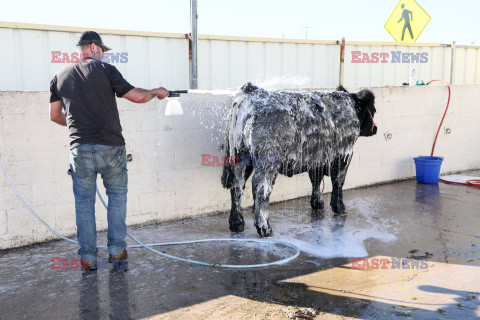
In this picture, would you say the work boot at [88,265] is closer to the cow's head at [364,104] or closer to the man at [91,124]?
the man at [91,124]

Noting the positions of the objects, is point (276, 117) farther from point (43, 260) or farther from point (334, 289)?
point (43, 260)

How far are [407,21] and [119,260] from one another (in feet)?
26.8

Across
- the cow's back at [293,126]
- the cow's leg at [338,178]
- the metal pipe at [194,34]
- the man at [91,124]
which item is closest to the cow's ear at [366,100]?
the cow's back at [293,126]

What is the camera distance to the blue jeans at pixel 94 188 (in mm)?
3760

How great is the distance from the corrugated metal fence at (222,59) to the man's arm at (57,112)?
9.80 feet

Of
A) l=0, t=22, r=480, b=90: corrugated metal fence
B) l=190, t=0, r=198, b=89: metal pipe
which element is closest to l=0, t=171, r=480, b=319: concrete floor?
l=190, t=0, r=198, b=89: metal pipe

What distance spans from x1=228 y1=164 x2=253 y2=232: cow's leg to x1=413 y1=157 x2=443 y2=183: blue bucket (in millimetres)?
3546

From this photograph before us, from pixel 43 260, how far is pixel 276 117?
8.19 ft

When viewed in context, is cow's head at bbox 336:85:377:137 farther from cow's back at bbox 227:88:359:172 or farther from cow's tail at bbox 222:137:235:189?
cow's tail at bbox 222:137:235:189

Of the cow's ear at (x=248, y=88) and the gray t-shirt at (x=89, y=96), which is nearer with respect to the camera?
the gray t-shirt at (x=89, y=96)

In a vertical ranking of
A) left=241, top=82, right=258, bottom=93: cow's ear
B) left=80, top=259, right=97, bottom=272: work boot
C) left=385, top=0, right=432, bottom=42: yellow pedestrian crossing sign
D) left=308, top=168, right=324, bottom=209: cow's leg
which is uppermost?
left=385, top=0, right=432, bottom=42: yellow pedestrian crossing sign

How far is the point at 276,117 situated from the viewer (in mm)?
4590

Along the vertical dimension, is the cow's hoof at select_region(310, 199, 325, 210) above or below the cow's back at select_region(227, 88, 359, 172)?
below

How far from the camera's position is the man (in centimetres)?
371
